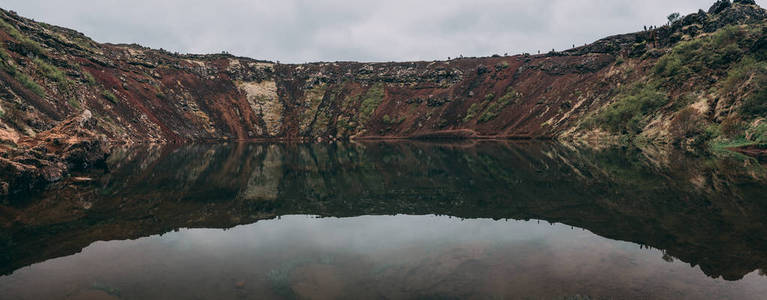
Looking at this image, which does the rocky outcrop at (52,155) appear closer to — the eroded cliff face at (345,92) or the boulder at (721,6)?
the eroded cliff face at (345,92)

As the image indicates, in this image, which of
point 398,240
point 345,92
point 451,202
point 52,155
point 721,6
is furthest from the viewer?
point 345,92

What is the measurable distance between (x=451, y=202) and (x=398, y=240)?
7.55m

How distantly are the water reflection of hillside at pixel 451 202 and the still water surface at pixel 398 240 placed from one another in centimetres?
12

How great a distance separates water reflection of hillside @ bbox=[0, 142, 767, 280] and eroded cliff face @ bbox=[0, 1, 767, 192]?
9.65 metres

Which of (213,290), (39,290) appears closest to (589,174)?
(213,290)

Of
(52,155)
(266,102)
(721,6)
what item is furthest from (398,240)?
(266,102)

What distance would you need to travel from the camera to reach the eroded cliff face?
56906 millimetres

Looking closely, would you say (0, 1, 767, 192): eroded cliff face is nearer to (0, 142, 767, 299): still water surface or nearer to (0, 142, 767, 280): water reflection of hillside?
(0, 142, 767, 280): water reflection of hillside

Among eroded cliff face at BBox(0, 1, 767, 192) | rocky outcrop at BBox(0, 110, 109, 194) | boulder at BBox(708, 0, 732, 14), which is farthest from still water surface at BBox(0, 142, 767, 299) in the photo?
boulder at BBox(708, 0, 732, 14)

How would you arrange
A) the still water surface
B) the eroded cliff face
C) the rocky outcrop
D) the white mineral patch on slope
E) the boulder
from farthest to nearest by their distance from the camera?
the white mineral patch on slope → the boulder → the eroded cliff face → the rocky outcrop → the still water surface

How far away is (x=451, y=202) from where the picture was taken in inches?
752

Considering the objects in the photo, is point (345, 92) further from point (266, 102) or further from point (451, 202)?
point (451, 202)

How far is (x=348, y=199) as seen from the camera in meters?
21.1

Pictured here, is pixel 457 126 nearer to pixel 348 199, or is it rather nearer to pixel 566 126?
pixel 566 126
